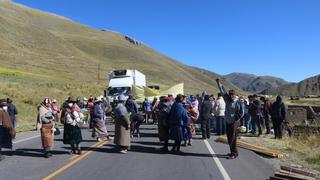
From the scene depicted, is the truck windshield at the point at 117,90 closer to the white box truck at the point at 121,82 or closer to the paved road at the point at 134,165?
the white box truck at the point at 121,82

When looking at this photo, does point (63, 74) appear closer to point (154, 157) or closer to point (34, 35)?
point (34, 35)

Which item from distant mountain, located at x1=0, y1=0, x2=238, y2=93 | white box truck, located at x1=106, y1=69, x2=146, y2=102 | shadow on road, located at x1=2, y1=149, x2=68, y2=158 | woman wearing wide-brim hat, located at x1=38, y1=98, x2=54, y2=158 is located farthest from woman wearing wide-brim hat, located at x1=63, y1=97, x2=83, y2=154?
distant mountain, located at x1=0, y1=0, x2=238, y2=93

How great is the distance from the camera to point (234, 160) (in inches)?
495

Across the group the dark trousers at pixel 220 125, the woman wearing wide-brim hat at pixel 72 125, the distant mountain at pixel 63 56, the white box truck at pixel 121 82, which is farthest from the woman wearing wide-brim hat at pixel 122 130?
the distant mountain at pixel 63 56

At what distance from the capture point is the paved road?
10130 mm

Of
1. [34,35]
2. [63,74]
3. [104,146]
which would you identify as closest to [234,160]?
[104,146]

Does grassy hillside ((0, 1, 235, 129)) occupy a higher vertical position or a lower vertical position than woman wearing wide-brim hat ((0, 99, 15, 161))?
higher

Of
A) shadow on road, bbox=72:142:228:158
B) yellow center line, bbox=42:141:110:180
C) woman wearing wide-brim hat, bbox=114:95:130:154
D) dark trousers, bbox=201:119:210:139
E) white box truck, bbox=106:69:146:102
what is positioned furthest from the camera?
white box truck, bbox=106:69:146:102

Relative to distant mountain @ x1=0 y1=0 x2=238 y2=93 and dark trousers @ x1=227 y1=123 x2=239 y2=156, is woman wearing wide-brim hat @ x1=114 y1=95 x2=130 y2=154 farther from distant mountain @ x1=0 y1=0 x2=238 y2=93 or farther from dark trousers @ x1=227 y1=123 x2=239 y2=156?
distant mountain @ x1=0 y1=0 x2=238 y2=93

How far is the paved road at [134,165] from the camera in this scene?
10130mm

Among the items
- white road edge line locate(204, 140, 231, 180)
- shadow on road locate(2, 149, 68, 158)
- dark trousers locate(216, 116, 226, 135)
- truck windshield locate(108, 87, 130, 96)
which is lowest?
white road edge line locate(204, 140, 231, 180)

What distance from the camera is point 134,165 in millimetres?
11547

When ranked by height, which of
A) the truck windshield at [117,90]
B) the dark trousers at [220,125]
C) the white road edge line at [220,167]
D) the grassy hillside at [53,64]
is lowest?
the white road edge line at [220,167]

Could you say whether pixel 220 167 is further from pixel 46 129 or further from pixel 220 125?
pixel 220 125
